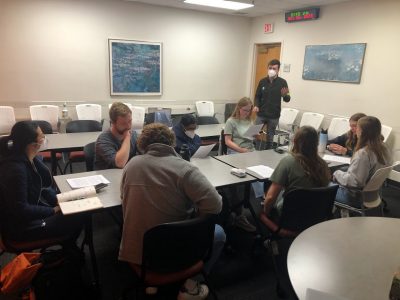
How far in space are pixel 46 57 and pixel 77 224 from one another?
4077mm

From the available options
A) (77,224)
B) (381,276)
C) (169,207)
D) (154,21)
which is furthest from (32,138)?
(154,21)

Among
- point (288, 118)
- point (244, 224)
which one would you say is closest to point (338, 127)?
point (288, 118)

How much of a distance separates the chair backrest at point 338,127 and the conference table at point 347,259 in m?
3.65

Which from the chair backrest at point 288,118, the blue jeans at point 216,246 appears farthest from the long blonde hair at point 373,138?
the chair backrest at point 288,118

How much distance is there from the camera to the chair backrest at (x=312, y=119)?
214 inches

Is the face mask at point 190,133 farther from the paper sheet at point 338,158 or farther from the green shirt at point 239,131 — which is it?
the paper sheet at point 338,158

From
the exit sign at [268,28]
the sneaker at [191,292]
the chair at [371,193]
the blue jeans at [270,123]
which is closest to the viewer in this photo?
the sneaker at [191,292]

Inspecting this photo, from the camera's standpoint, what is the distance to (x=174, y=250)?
5.19 feet

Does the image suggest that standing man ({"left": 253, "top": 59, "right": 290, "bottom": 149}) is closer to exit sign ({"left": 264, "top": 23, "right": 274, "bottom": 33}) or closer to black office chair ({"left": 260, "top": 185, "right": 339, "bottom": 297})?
exit sign ({"left": 264, "top": 23, "right": 274, "bottom": 33})

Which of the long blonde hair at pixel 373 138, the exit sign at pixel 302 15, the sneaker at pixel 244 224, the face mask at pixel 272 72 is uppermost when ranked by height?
the exit sign at pixel 302 15

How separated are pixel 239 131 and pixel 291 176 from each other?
1.50m

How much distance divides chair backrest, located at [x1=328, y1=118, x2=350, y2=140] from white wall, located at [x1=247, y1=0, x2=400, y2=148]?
0.75 feet

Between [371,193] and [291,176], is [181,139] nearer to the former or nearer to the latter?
[291,176]

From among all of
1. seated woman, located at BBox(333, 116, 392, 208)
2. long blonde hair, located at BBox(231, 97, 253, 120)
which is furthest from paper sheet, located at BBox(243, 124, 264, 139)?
seated woman, located at BBox(333, 116, 392, 208)
